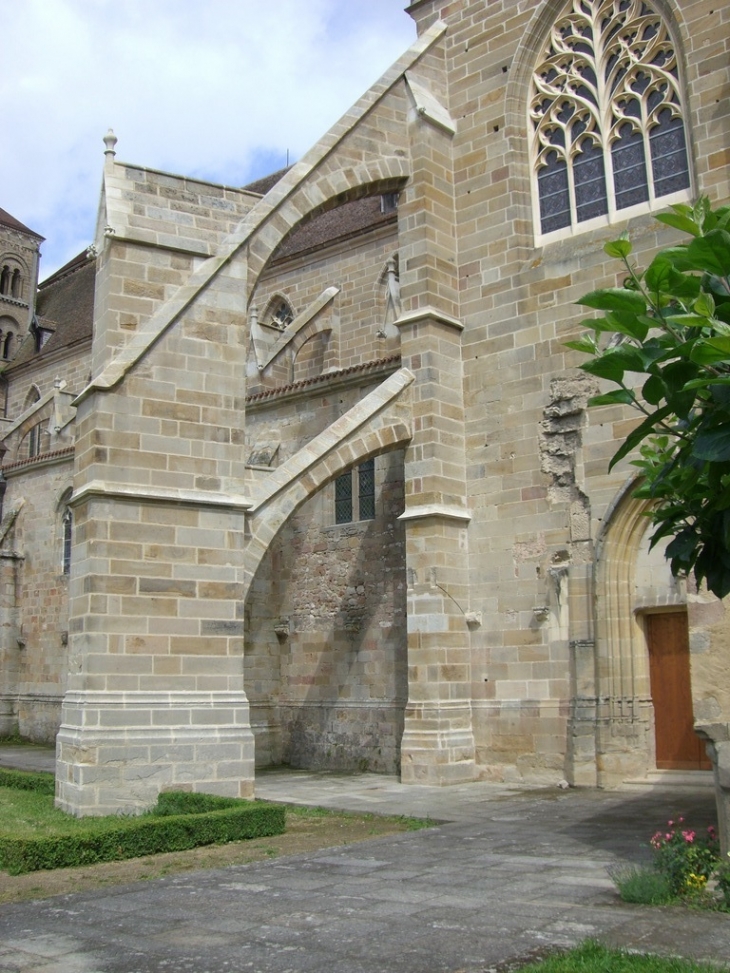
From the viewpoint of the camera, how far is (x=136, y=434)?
1026 centimetres

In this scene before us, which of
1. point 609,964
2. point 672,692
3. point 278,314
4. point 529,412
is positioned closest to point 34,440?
point 278,314

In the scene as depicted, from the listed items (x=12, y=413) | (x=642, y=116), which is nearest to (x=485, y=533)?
(x=642, y=116)

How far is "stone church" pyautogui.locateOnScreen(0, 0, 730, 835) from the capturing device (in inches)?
399

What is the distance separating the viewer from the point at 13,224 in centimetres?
3962

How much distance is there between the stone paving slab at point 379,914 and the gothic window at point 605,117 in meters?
7.99

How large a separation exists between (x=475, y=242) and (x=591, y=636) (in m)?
5.75

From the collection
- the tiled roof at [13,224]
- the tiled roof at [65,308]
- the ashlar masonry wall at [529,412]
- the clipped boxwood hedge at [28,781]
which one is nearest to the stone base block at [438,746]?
the ashlar masonry wall at [529,412]

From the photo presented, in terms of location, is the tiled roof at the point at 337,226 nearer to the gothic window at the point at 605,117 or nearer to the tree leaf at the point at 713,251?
the gothic window at the point at 605,117

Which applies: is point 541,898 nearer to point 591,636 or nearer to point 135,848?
point 135,848

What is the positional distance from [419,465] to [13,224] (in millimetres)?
32320

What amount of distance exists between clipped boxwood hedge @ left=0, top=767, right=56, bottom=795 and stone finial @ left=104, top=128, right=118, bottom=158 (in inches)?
278

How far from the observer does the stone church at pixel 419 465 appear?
10.1 m

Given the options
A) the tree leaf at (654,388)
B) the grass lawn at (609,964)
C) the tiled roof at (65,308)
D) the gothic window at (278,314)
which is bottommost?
the grass lawn at (609,964)

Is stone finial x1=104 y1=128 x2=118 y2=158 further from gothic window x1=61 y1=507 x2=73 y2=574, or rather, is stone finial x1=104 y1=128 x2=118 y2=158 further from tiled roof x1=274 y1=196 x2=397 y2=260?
gothic window x1=61 y1=507 x2=73 y2=574
